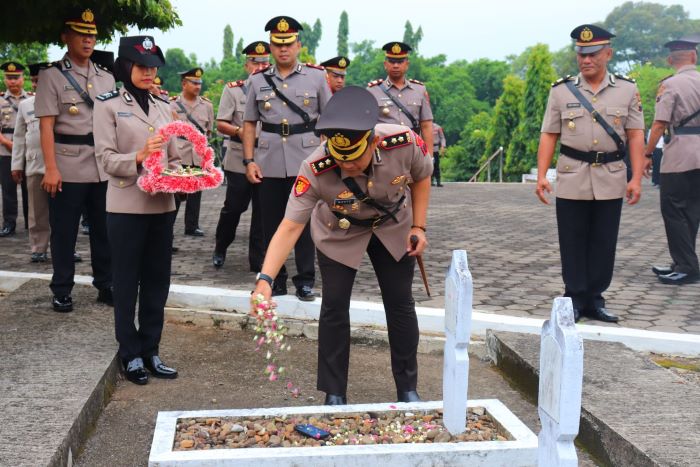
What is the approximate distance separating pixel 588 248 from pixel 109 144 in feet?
11.7

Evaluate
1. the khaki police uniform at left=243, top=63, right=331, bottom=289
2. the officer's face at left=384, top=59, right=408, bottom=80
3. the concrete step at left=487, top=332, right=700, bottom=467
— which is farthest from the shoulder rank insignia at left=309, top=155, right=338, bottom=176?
the officer's face at left=384, top=59, right=408, bottom=80

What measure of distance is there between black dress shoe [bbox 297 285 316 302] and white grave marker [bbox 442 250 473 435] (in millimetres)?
2540

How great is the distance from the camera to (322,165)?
4125 mm

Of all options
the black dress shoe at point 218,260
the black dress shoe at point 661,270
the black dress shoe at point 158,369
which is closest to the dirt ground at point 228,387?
the black dress shoe at point 158,369

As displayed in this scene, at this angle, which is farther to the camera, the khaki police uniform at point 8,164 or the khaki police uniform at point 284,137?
the khaki police uniform at point 8,164

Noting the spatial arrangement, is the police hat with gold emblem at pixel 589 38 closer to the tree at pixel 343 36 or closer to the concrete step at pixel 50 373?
the concrete step at pixel 50 373

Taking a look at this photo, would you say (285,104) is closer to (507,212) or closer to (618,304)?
(618,304)

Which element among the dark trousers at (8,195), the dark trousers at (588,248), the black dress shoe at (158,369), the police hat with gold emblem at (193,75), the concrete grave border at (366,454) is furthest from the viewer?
the dark trousers at (8,195)

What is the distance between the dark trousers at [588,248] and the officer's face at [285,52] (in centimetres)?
234

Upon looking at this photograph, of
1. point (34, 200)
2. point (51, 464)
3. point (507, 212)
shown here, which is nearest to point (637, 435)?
point (51, 464)

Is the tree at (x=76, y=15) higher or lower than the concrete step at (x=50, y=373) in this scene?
higher

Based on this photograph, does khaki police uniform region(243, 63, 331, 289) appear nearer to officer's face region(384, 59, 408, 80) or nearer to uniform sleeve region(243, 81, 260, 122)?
uniform sleeve region(243, 81, 260, 122)

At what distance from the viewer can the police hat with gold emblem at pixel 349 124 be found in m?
3.83

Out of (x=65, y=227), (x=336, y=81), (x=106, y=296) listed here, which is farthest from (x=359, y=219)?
(x=336, y=81)
